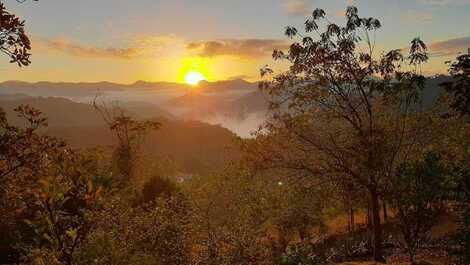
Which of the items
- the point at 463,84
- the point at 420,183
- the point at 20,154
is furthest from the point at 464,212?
the point at 20,154

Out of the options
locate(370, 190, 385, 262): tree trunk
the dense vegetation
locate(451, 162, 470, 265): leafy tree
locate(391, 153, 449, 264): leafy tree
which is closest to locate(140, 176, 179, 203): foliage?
the dense vegetation

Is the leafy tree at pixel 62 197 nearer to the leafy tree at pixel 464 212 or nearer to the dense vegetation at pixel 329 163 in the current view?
the dense vegetation at pixel 329 163

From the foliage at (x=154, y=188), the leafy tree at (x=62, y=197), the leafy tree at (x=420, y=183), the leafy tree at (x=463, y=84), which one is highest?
the leafy tree at (x=463, y=84)

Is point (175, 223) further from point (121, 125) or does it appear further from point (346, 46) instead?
point (121, 125)

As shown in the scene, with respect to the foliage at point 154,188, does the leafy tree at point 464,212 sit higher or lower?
higher

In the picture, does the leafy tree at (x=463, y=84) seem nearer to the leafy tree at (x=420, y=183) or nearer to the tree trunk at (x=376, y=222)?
the leafy tree at (x=420, y=183)

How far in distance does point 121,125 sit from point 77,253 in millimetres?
27822

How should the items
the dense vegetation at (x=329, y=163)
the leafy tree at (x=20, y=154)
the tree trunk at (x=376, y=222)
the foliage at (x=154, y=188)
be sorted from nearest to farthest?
the leafy tree at (x=20, y=154)
the dense vegetation at (x=329, y=163)
the tree trunk at (x=376, y=222)
the foliage at (x=154, y=188)


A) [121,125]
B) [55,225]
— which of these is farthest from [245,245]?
[121,125]

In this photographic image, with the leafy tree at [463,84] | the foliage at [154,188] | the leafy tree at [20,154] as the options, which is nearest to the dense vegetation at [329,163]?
the leafy tree at [463,84]

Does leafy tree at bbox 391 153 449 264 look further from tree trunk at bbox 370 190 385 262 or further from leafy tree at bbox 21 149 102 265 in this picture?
leafy tree at bbox 21 149 102 265

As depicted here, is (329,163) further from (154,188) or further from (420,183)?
(154,188)

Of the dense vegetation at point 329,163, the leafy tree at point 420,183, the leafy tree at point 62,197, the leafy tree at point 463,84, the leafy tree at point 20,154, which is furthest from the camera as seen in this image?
the leafy tree at point 420,183

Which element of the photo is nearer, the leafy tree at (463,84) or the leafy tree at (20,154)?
the leafy tree at (20,154)
